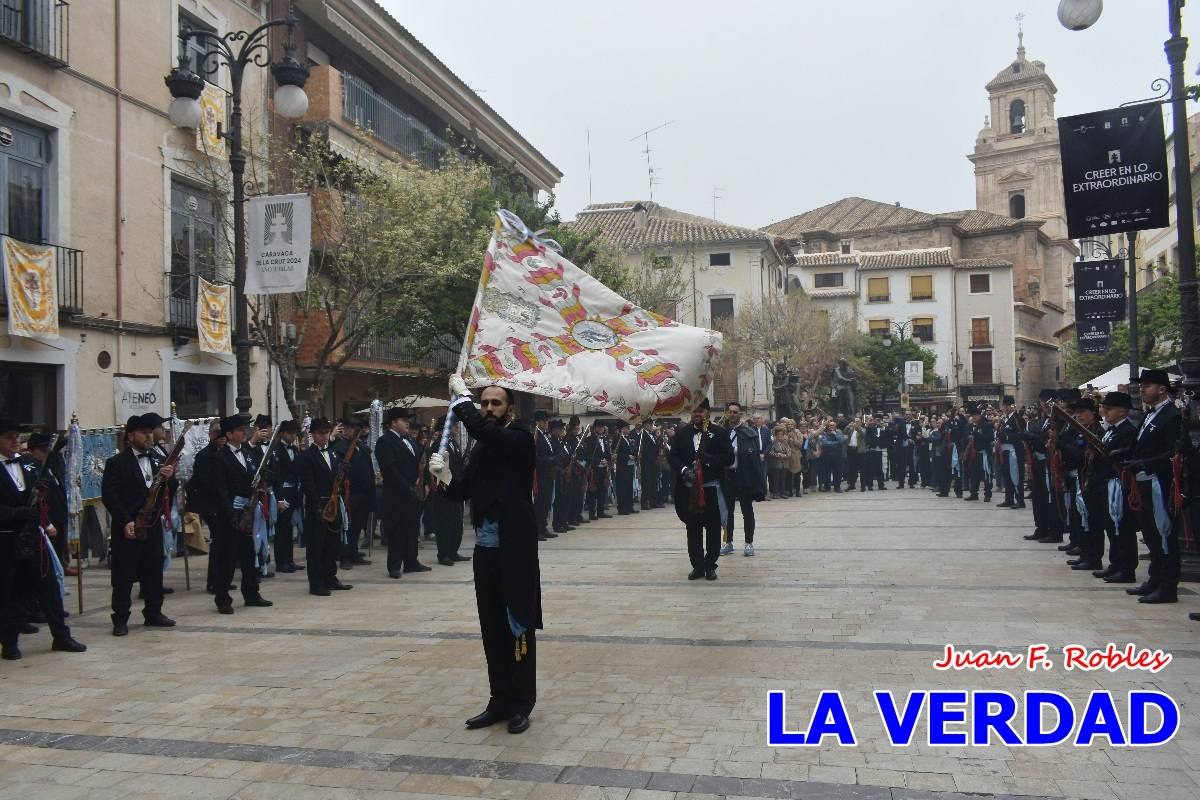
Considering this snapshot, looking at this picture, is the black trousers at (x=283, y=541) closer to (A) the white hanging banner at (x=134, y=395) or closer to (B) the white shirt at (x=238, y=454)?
(B) the white shirt at (x=238, y=454)

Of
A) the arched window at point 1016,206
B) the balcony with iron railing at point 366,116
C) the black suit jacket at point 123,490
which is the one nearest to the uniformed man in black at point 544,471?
the black suit jacket at point 123,490

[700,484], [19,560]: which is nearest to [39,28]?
[19,560]

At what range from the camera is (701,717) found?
5.76 meters

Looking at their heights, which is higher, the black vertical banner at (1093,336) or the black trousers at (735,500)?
the black vertical banner at (1093,336)

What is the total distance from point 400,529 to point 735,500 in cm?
427

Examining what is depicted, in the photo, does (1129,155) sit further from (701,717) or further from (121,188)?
(121,188)

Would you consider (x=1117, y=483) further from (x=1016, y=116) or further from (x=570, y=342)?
(x=1016, y=116)

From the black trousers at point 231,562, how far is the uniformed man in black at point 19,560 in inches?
65.6

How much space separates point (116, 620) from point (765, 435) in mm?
16932

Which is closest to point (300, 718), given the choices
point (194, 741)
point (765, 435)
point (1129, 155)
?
point (194, 741)

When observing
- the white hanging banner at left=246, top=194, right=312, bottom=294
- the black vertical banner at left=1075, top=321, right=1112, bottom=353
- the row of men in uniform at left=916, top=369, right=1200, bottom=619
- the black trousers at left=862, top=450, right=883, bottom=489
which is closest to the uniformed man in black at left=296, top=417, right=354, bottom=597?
the white hanging banner at left=246, top=194, right=312, bottom=294

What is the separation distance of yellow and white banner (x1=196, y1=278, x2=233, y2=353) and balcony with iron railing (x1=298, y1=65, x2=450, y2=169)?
447 centimetres

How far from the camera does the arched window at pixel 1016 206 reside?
8401 cm

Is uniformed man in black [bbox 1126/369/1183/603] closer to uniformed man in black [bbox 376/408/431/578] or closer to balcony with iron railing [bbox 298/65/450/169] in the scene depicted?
uniformed man in black [bbox 376/408/431/578]
